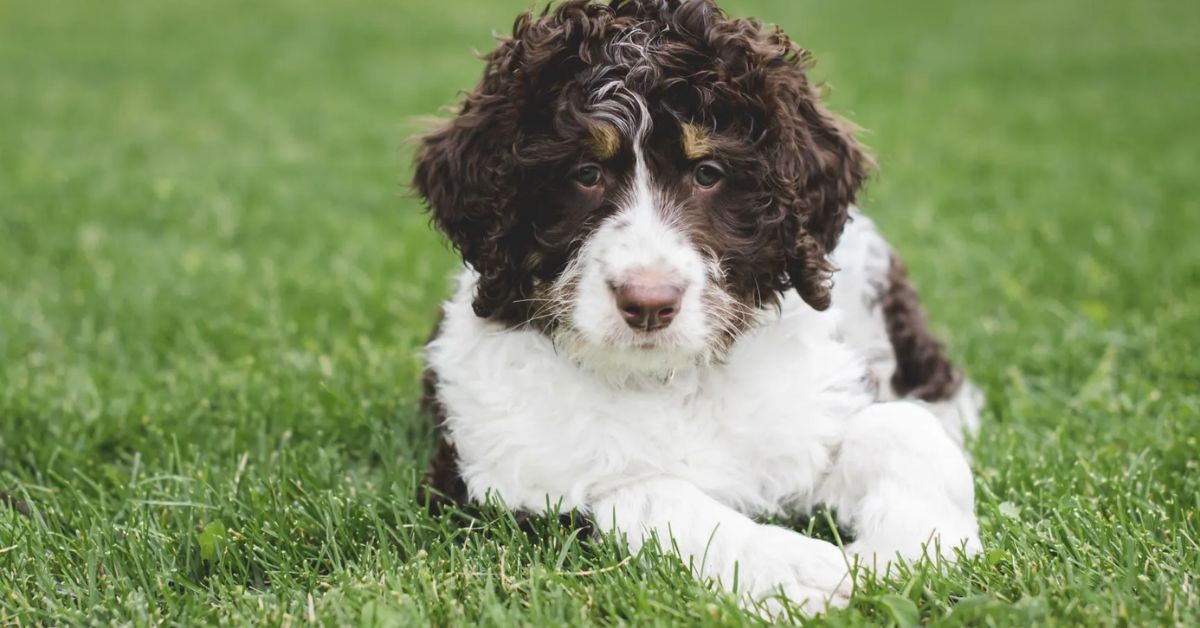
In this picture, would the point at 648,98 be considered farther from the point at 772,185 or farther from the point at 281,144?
the point at 281,144

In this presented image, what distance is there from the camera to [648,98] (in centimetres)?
310

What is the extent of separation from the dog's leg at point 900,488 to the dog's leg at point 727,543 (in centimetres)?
15

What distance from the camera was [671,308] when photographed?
2973mm

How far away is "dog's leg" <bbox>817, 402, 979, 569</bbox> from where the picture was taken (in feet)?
10.0

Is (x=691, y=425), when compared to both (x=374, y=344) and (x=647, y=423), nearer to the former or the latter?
(x=647, y=423)

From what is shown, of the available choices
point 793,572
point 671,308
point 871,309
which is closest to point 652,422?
point 671,308

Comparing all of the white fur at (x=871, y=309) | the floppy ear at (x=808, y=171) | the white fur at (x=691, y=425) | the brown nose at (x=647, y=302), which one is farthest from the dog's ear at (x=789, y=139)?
the white fur at (x=871, y=309)

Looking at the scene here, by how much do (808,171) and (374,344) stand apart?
2.46m

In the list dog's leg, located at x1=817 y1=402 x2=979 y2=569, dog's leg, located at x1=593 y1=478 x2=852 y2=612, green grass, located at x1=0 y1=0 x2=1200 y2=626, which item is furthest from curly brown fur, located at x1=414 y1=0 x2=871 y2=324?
green grass, located at x1=0 y1=0 x2=1200 y2=626

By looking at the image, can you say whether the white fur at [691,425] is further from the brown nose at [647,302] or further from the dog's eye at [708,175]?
the dog's eye at [708,175]

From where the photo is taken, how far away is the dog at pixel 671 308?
121 inches

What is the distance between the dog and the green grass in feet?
0.65

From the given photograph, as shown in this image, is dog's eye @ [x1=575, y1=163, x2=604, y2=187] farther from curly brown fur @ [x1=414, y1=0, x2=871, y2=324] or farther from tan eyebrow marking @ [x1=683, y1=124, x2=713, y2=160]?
tan eyebrow marking @ [x1=683, y1=124, x2=713, y2=160]

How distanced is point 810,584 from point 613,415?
0.80 m
